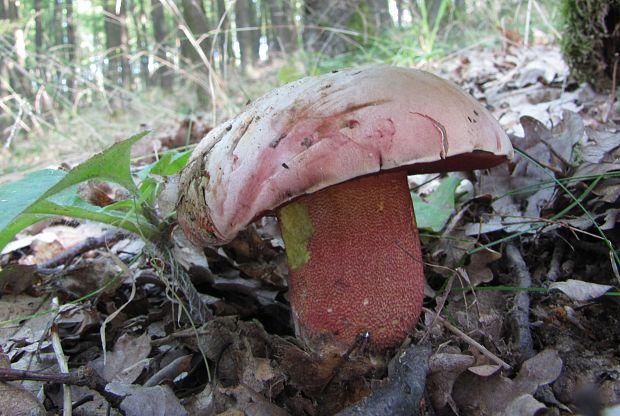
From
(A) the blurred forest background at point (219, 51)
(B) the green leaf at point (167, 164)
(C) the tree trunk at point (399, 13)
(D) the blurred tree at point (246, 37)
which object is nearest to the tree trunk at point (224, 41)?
(A) the blurred forest background at point (219, 51)

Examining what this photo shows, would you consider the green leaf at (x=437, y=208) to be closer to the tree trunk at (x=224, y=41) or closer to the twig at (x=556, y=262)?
the twig at (x=556, y=262)

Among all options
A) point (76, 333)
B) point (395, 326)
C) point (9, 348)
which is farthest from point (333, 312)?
point (9, 348)

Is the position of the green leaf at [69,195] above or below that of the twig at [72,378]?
above

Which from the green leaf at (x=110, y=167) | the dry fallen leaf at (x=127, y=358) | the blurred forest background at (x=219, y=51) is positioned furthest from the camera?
the blurred forest background at (x=219, y=51)

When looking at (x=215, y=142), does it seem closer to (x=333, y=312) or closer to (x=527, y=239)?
(x=333, y=312)

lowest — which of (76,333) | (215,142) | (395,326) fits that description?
(76,333)

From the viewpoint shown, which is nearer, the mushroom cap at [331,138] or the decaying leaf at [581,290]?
the mushroom cap at [331,138]
